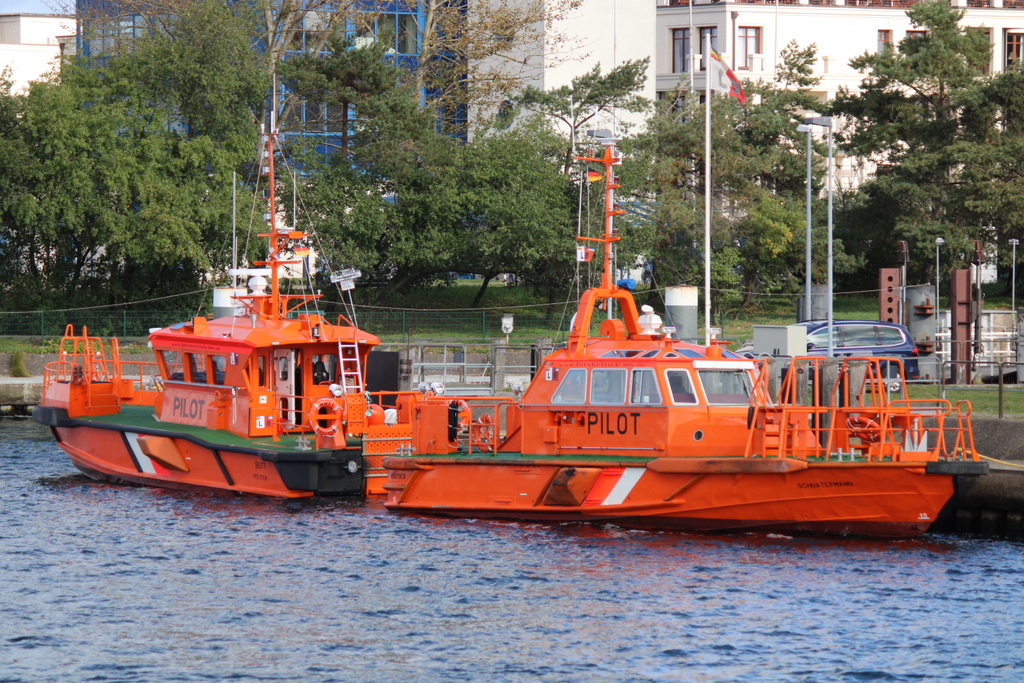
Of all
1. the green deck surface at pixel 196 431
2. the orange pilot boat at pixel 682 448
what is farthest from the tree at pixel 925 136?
the green deck surface at pixel 196 431

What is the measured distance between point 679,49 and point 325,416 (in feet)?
122

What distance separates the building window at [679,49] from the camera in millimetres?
53000

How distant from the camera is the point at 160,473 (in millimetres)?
21188

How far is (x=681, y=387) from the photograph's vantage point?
16.8 meters

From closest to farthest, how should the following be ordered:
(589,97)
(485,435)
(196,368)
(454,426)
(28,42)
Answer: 1. (485,435)
2. (454,426)
3. (196,368)
4. (589,97)
5. (28,42)

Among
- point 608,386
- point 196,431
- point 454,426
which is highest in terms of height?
point 608,386

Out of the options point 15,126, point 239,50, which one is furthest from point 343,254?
point 15,126

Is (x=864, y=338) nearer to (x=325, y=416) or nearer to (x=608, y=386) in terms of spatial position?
(x=608, y=386)

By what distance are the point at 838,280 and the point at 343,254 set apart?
59.9 ft

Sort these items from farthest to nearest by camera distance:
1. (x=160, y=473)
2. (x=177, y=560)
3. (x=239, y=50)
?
(x=239, y=50), (x=160, y=473), (x=177, y=560)

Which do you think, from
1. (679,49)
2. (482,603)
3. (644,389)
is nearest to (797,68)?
(679,49)

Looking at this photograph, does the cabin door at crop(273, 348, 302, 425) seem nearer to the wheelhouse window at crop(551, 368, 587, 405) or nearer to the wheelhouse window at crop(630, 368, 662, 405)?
the wheelhouse window at crop(551, 368, 587, 405)

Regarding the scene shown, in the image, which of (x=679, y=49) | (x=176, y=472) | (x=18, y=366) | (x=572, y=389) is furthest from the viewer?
(x=679, y=49)

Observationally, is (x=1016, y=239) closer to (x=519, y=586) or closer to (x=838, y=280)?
(x=838, y=280)
